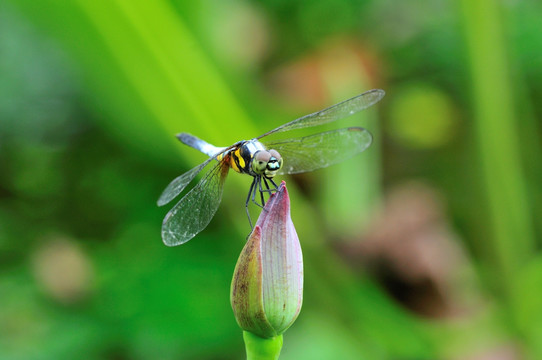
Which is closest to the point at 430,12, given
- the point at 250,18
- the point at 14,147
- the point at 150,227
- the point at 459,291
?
the point at 250,18

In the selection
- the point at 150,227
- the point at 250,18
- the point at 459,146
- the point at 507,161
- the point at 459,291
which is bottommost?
the point at 459,291

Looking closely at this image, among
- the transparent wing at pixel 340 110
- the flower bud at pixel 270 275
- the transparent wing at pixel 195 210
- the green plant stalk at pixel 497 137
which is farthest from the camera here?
the green plant stalk at pixel 497 137

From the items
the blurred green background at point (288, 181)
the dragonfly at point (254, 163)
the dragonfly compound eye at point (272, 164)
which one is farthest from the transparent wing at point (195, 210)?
the blurred green background at point (288, 181)

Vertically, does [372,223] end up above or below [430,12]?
below

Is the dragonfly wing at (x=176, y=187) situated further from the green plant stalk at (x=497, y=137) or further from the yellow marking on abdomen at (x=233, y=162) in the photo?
the green plant stalk at (x=497, y=137)

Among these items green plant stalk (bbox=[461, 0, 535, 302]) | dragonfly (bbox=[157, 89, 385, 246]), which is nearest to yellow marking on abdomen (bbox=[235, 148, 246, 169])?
dragonfly (bbox=[157, 89, 385, 246])

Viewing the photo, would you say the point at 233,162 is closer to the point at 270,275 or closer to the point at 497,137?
the point at 270,275

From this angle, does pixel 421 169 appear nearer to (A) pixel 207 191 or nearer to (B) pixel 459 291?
(B) pixel 459 291
